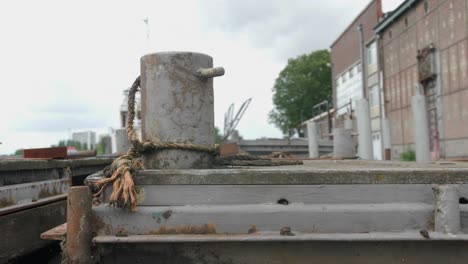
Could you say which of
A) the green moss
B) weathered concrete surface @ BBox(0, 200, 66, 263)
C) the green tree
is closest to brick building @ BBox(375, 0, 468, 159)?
the green moss

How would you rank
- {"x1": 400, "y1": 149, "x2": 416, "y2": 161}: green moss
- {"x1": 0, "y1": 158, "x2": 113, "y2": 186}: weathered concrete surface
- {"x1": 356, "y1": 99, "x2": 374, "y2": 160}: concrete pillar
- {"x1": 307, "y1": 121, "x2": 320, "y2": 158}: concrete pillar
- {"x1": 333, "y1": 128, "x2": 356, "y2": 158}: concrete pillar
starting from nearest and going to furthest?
{"x1": 0, "y1": 158, "x2": 113, "y2": 186}: weathered concrete surface < {"x1": 333, "y1": 128, "x2": 356, "y2": 158}: concrete pillar < {"x1": 356, "y1": 99, "x2": 374, "y2": 160}: concrete pillar < {"x1": 307, "y1": 121, "x2": 320, "y2": 158}: concrete pillar < {"x1": 400, "y1": 149, "x2": 416, "y2": 161}: green moss

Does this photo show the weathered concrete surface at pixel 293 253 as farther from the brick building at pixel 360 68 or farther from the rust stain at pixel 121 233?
the brick building at pixel 360 68

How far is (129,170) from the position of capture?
2.80m

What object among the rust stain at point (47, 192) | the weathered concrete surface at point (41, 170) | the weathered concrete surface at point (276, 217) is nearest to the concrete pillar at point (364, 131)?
the weathered concrete surface at point (41, 170)

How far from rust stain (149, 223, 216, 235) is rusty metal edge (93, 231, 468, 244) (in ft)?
0.20

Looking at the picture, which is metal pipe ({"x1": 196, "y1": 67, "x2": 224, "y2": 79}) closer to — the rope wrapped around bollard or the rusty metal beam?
the rope wrapped around bollard

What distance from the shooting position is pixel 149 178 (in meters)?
2.82

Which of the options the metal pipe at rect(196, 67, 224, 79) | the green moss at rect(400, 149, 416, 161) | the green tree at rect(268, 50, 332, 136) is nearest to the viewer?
the metal pipe at rect(196, 67, 224, 79)

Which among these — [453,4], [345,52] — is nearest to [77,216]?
[453,4]

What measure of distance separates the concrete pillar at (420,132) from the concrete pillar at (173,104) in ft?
25.6

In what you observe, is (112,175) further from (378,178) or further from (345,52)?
(345,52)

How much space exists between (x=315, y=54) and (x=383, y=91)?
31.1m

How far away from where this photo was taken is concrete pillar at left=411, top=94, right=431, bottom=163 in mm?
9906

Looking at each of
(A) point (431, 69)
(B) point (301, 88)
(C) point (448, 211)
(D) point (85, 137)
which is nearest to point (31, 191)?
(C) point (448, 211)
